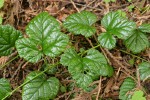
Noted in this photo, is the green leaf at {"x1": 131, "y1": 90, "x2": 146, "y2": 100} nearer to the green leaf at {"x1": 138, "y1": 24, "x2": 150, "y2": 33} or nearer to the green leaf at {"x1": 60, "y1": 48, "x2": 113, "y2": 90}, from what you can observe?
the green leaf at {"x1": 60, "y1": 48, "x2": 113, "y2": 90}

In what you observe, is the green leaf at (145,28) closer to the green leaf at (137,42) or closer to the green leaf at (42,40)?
the green leaf at (137,42)

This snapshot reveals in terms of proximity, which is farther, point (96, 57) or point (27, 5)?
point (27, 5)

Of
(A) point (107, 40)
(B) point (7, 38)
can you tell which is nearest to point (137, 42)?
(A) point (107, 40)

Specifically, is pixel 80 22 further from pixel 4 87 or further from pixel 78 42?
pixel 4 87

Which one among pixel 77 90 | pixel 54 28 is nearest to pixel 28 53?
pixel 54 28

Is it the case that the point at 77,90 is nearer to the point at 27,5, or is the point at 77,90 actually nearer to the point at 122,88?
the point at 122,88

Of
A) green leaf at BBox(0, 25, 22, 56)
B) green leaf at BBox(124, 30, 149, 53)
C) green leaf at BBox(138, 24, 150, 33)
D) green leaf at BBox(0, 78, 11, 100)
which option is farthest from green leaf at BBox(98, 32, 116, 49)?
green leaf at BBox(0, 78, 11, 100)
